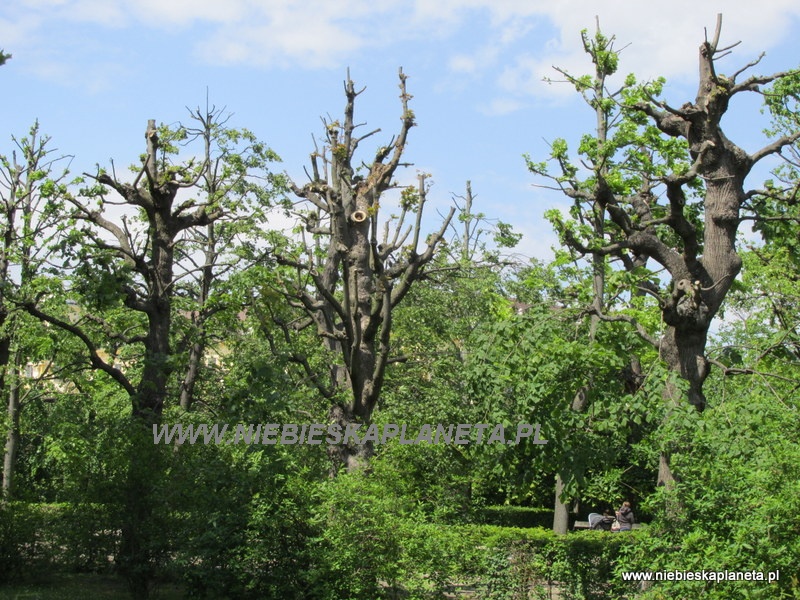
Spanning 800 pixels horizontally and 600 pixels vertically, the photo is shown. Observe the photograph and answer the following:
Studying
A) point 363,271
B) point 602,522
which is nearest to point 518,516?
point 602,522

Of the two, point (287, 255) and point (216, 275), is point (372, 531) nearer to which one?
point (287, 255)

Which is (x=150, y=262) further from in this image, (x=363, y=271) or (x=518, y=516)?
(x=518, y=516)

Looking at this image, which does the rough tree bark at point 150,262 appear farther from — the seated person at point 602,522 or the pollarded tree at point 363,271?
the seated person at point 602,522

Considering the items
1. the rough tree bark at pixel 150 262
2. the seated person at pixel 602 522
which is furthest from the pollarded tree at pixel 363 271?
the seated person at pixel 602 522

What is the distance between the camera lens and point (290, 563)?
10070 mm

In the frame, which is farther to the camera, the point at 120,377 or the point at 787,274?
the point at 787,274

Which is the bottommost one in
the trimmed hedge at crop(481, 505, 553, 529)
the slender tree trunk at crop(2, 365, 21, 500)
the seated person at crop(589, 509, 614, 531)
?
the trimmed hedge at crop(481, 505, 553, 529)

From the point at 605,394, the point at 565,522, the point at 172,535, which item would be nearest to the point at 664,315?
the point at 605,394

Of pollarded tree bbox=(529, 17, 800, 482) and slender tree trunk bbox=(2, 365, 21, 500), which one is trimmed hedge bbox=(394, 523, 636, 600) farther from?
slender tree trunk bbox=(2, 365, 21, 500)

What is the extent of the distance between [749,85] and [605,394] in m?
4.60

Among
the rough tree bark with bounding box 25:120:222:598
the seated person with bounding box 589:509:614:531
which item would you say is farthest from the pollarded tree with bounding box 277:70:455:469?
the seated person with bounding box 589:509:614:531

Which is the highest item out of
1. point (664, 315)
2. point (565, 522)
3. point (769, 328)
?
point (769, 328)

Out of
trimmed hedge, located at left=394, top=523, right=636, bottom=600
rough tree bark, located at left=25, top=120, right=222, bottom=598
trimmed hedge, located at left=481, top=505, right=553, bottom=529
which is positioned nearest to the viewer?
trimmed hedge, located at left=394, top=523, right=636, bottom=600

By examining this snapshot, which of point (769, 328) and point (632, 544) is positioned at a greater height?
point (769, 328)
